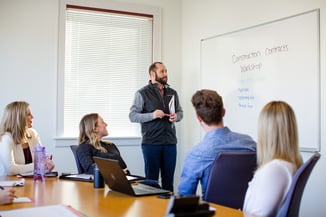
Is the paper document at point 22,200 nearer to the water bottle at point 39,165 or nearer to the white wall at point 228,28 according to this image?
the water bottle at point 39,165

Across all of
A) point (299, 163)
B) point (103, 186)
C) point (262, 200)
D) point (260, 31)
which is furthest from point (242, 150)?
point (260, 31)

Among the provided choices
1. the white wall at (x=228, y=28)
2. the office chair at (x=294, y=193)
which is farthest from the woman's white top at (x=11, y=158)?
the white wall at (x=228, y=28)

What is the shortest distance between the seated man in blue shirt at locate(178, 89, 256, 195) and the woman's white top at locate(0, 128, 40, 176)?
51.1 inches

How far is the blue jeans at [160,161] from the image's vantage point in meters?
4.22

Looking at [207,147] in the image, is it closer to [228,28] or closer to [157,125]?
[157,125]

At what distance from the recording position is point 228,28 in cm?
431

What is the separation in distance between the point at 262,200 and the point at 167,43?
12.0 ft

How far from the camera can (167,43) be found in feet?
16.7

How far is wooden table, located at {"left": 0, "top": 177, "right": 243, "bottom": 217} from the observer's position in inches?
66.0

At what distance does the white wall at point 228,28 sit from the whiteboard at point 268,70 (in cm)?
6

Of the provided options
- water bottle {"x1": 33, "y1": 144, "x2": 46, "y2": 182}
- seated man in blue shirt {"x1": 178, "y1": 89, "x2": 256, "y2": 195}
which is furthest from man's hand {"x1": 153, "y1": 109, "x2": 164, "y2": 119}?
seated man in blue shirt {"x1": 178, "y1": 89, "x2": 256, "y2": 195}

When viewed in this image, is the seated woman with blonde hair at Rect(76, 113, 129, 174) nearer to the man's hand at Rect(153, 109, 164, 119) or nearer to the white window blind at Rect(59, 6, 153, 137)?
the man's hand at Rect(153, 109, 164, 119)

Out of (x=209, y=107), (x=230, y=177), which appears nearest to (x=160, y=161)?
(x=209, y=107)

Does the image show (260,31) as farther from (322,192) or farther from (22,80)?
(22,80)
